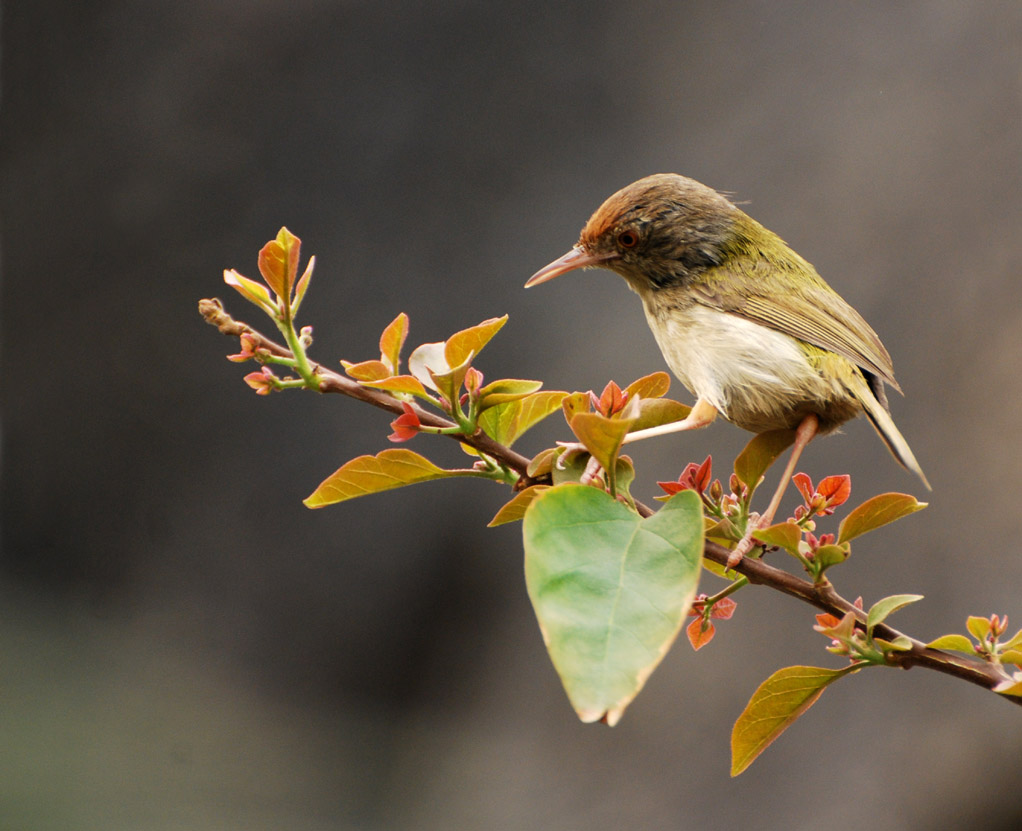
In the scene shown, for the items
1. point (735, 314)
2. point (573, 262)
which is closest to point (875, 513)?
point (735, 314)

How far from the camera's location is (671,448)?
11.5ft

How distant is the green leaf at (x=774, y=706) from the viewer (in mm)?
887

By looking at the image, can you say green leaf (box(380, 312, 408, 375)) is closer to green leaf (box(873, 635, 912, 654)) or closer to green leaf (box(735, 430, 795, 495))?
green leaf (box(735, 430, 795, 495))

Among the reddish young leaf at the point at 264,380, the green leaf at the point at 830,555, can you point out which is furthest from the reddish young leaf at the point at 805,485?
the reddish young leaf at the point at 264,380

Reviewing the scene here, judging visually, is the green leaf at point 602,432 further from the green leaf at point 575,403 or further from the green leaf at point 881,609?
the green leaf at point 881,609

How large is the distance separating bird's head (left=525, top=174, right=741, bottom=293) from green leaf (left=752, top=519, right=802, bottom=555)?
2.19ft

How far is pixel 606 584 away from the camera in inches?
26.0

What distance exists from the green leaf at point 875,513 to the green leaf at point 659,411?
0.22 metres

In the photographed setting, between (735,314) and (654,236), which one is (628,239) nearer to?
(654,236)

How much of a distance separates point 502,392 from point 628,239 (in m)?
0.61

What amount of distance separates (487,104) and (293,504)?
2033 mm

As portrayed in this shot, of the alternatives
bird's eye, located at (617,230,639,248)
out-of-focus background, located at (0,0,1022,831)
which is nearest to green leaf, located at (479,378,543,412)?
bird's eye, located at (617,230,639,248)

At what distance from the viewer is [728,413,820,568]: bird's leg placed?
86 centimetres

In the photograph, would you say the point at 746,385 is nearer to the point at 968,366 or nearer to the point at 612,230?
the point at 612,230
